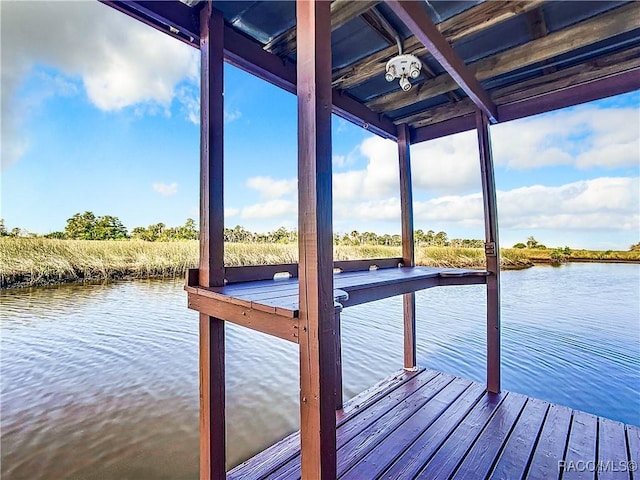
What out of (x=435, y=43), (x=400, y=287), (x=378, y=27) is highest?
(x=378, y=27)

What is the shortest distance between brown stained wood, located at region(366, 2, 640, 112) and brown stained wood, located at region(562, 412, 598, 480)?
88.7 inches

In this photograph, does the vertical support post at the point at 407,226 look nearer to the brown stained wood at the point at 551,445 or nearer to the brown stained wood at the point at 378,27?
the brown stained wood at the point at 551,445

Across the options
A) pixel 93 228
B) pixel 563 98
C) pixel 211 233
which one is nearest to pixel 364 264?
pixel 211 233

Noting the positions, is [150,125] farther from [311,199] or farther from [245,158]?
[311,199]

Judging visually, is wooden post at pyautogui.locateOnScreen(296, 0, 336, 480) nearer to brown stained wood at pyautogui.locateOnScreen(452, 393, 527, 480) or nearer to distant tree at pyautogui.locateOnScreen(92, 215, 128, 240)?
brown stained wood at pyautogui.locateOnScreen(452, 393, 527, 480)

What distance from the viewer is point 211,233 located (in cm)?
137

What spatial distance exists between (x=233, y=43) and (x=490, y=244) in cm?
241

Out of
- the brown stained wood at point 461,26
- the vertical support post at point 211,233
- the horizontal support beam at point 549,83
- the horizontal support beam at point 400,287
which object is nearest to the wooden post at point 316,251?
the horizontal support beam at point 400,287

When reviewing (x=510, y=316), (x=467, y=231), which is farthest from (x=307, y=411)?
(x=510, y=316)

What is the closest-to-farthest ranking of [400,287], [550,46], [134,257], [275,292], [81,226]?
[275,292], [550,46], [400,287], [134,257], [81,226]

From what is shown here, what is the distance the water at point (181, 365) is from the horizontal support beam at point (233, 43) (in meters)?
2.49

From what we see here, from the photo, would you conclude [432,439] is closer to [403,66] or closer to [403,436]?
[403,436]

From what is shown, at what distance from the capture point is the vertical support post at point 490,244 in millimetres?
2385

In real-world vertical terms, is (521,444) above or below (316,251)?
below
